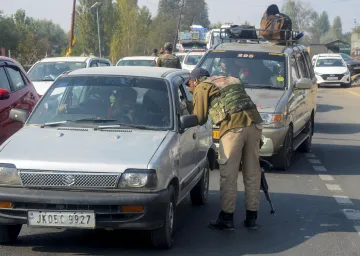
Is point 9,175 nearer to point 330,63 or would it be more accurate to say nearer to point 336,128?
point 336,128

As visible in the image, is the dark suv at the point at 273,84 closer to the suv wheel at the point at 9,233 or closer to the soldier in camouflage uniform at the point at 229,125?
the soldier in camouflage uniform at the point at 229,125

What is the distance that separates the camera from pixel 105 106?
7.65m

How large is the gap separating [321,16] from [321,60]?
16532 cm

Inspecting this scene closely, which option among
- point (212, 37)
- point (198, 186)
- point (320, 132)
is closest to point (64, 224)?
point (198, 186)

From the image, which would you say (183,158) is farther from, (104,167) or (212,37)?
(212,37)

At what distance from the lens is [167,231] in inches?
269

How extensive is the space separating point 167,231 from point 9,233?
1.49 m

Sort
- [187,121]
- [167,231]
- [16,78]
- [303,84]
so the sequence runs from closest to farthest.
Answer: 1. [167,231]
2. [187,121]
3. [16,78]
4. [303,84]

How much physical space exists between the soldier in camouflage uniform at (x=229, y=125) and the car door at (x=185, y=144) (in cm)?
23

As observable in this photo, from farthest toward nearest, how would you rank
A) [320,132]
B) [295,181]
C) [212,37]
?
[212,37], [320,132], [295,181]

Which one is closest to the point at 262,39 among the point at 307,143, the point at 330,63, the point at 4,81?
the point at 307,143

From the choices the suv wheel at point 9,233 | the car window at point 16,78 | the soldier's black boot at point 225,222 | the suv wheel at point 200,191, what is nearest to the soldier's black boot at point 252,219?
the soldier's black boot at point 225,222

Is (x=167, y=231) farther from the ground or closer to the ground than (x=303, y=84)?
closer to the ground

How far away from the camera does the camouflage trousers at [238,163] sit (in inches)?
306
